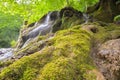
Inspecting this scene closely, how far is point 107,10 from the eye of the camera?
9.83m

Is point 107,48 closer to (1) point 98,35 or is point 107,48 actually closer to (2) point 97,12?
(1) point 98,35

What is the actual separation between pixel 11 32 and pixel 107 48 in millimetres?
30375

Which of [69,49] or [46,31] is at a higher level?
[69,49]

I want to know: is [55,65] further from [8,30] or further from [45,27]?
[8,30]

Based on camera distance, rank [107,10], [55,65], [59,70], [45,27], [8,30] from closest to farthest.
→ [59,70] → [55,65] → [45,27] → [107,10] → [8,30]

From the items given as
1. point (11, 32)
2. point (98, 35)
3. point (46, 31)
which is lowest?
point (11, 32)

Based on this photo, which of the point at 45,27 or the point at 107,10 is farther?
the point at 107,10

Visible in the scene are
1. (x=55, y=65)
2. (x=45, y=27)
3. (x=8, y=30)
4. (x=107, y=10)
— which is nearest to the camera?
(x=55, y=65)

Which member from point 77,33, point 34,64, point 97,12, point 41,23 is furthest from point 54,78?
point 41,23

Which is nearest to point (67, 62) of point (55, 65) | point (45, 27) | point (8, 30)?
point (55, 65)

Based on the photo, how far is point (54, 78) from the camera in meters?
3.09

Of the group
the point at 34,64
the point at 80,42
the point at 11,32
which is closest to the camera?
the point at 34,64

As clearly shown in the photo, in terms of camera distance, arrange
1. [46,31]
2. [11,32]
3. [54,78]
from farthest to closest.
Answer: [11,32] → [46,31] → [54,78]

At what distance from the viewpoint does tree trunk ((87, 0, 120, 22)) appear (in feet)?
31.2
